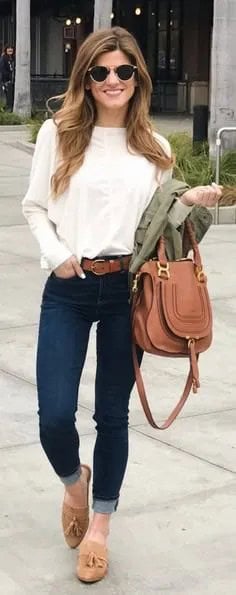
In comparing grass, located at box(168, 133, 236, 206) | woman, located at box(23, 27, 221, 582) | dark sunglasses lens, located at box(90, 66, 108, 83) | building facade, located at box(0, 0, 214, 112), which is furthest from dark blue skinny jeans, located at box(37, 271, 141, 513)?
building facade, located at box(0, 0, 214, 112)

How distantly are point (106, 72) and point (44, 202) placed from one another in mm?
503

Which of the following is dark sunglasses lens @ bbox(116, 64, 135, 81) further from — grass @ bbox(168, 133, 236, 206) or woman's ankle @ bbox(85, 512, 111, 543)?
grass @ bbox(168, 133, 236, 206)

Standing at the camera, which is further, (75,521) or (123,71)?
(75,521)

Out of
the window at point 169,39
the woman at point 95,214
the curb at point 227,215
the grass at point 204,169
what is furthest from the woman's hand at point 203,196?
the window at point 169,39

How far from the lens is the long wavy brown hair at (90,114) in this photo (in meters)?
3.63

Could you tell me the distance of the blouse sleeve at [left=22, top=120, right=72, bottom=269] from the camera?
3680 millimetres

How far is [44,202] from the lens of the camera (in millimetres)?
3779

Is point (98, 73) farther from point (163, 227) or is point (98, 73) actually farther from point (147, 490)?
point (147, 490)

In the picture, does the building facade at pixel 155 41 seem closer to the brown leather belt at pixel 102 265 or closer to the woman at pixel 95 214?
the woman at pixel 95 214

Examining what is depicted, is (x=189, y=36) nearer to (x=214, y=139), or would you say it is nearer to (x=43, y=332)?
(x=214, y=139)

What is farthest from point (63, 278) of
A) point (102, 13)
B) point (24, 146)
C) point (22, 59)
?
point (22, 59)

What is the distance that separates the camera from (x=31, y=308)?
321 inches

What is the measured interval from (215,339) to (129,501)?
9.66ft

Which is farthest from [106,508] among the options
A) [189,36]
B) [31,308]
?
[189,36]
